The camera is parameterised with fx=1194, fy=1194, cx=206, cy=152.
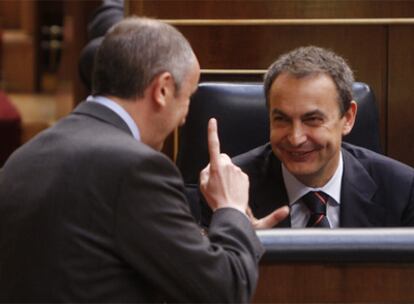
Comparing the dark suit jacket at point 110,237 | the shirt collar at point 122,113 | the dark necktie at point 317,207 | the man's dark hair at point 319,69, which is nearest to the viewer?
the dark suit jacket at point 110,237

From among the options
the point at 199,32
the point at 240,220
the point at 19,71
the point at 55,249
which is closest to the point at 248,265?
the point at 240,220

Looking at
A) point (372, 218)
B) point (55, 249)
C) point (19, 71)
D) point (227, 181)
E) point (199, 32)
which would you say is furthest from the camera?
point (19, 71)

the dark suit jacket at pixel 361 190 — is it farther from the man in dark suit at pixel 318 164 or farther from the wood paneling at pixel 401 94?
the wood paneling at pixel 401 94

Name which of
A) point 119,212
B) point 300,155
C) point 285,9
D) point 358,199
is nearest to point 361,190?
point 358,199

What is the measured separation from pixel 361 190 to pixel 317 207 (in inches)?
4.4

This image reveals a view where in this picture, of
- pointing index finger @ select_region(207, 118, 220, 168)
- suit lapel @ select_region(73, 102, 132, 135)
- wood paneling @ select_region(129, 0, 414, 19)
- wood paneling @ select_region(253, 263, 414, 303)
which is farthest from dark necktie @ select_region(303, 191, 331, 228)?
wood paneling @ select_region(129, 0, 414, 19)

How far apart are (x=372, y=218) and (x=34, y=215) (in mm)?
876

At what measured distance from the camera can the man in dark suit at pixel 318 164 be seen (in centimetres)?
Answer: 211

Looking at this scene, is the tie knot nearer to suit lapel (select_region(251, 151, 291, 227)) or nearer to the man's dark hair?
suit lapel (select_region(251, 151, 291, 227))

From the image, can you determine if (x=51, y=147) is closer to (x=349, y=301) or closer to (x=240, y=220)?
(x=240, y=220)

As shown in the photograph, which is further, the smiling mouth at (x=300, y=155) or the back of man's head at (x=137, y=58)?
the smiling mouth at (x=300, y=155)

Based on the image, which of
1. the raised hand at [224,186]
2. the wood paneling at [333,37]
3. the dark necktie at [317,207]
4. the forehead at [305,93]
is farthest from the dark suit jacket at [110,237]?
the wood paneling at [333,37]

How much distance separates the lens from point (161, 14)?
2.70 m

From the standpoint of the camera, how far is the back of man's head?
1502mm
